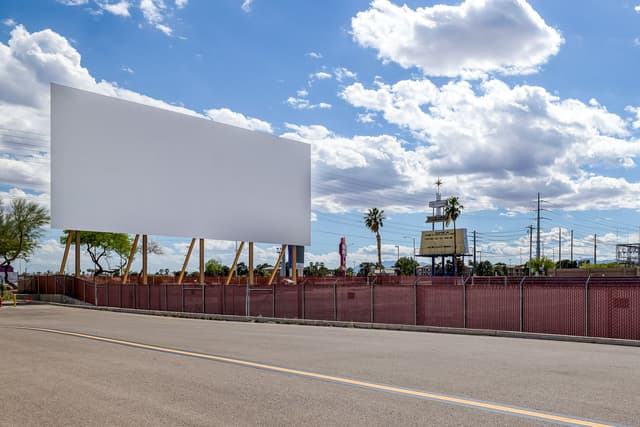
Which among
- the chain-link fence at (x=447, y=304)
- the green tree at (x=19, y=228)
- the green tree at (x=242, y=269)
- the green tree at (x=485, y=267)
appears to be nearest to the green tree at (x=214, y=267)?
the green tree at (x=242, y=269)

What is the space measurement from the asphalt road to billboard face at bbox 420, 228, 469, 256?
96004 millimetres

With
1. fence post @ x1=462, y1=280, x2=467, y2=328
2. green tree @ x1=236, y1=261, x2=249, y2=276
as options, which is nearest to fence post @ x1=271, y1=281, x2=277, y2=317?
fence post @ x1=462, y1=280, x2=467, y2=328

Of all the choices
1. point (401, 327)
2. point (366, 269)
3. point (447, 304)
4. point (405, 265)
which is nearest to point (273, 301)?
point (401, 327)

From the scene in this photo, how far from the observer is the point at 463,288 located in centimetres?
2169

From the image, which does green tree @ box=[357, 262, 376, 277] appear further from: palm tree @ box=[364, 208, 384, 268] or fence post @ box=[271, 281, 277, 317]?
fence post @ box=[271, 281, 277, 317]

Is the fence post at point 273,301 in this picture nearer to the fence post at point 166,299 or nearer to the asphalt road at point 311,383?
the fence post at point 166,299

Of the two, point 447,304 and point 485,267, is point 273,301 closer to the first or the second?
point 447,304

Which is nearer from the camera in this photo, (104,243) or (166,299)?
(166,299)

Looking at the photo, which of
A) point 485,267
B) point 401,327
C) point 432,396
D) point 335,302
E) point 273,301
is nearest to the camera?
point 432,396

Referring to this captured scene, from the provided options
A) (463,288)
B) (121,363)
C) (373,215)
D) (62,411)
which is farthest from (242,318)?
(373,215)

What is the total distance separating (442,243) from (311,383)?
10571 centimetres

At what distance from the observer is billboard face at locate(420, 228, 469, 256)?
110 meters

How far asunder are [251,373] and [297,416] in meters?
3.31

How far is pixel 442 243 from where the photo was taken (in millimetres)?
112625
